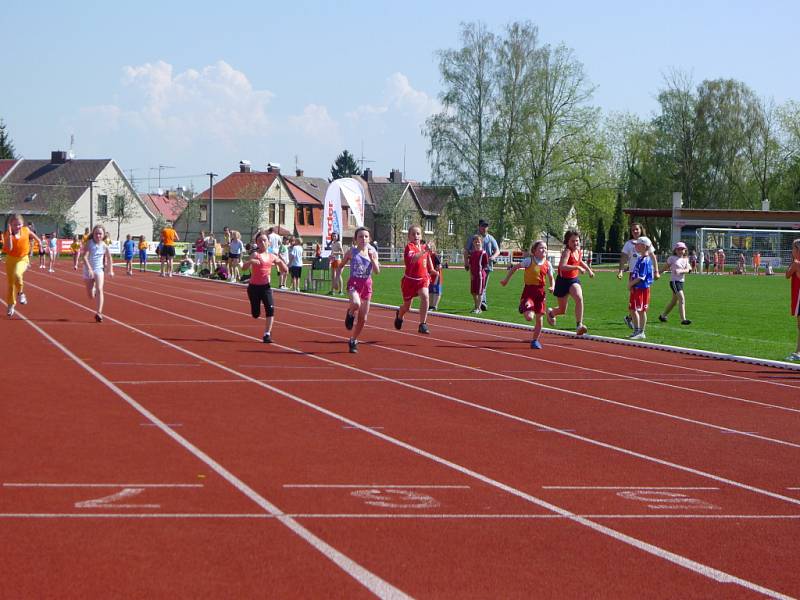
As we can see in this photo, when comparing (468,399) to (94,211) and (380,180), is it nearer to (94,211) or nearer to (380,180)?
(94,211)

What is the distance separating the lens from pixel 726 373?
605 inches

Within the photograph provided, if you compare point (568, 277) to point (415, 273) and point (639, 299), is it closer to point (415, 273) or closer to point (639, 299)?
point (639, 299)

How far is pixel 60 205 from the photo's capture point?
282 feet

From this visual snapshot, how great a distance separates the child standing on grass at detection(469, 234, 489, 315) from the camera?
2548cm

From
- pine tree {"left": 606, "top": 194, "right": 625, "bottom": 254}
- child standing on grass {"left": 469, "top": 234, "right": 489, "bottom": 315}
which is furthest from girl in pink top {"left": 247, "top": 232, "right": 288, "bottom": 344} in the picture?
pine tree {"left": 606, "top": 194, "right": 625, "bottom": 254}

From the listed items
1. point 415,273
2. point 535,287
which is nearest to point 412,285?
point 415,273

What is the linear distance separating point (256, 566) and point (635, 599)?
6.06 ft

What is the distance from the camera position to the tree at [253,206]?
322 feet

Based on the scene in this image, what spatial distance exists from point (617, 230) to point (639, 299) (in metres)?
69.2

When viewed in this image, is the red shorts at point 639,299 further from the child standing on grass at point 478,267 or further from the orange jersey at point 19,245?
the orange jersey at point 19,245

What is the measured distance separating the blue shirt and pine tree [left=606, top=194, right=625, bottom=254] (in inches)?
2670

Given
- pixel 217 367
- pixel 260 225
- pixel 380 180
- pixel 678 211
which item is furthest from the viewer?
pixel 380 180

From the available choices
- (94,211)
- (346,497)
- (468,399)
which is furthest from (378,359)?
(94,211)

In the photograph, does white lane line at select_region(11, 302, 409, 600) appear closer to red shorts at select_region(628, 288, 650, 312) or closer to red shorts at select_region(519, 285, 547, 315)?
red shorts at select_region(519, 285, 547, 315)
